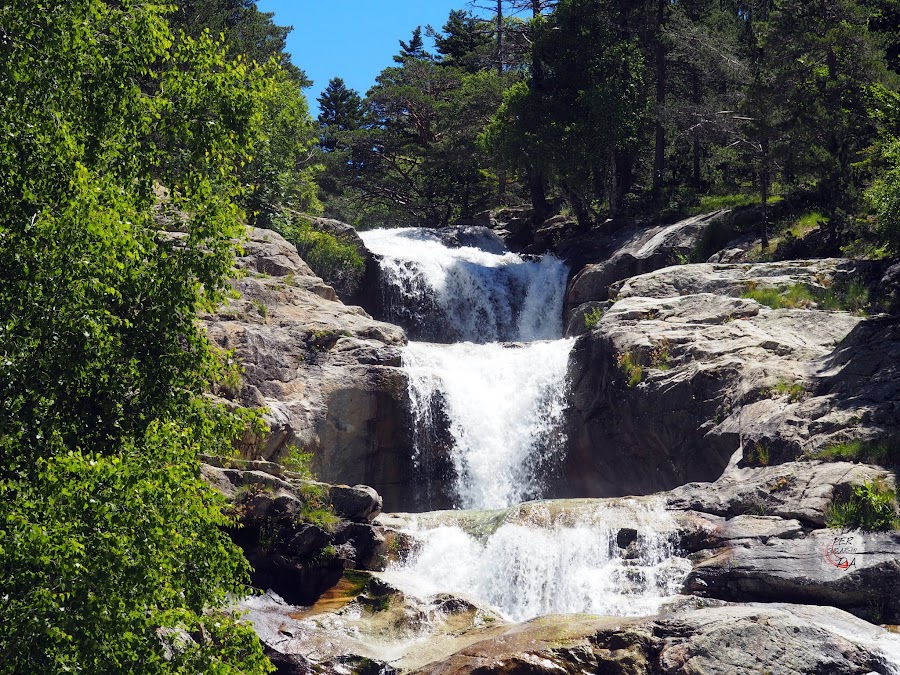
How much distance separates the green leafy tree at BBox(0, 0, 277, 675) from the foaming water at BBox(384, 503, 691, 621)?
684 cm

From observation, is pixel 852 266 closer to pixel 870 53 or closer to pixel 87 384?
pixel 870 53

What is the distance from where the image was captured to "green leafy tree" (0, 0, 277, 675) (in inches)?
342

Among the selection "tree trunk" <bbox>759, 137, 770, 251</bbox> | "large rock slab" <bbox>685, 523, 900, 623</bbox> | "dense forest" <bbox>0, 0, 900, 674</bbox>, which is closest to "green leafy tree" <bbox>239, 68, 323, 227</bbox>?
"dense forest" <bbox>0, 0, 900, 674</bbox>

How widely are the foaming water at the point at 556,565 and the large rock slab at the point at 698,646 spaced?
306cm

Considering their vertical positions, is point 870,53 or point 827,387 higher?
point 870,53

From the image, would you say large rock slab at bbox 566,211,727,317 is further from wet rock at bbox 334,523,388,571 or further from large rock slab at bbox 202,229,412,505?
wet rock at bbox 334,523,388,571

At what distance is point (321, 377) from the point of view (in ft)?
79.7

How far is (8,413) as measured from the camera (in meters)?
10.1

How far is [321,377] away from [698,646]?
45.5 feet

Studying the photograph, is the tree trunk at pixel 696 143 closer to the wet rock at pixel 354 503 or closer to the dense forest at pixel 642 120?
the dense forest at pixel 642 120

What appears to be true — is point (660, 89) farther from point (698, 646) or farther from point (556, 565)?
point (698, 646)

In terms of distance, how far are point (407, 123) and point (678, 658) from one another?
42774 millimetres

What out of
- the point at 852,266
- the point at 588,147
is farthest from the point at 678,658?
the point at 588,147

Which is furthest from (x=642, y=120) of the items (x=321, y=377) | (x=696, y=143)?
(x=321, y=377)
